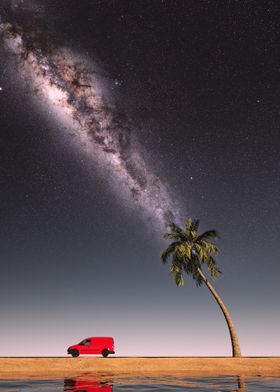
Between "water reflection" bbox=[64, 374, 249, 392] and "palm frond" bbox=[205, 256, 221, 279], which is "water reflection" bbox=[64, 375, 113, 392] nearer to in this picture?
"water reflection" bbox=[64, 374, 249, 392]

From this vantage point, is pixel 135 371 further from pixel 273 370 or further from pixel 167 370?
pixel 273 370

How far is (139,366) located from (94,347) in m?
9.03

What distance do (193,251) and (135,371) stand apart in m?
19.7

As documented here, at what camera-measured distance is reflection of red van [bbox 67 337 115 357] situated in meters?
30.0

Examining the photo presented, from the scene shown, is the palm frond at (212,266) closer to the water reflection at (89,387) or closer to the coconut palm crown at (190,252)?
the coconut palm crown at (190,252)

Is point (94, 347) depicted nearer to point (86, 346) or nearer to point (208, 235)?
point (86, 346)

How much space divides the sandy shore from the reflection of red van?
296 inches

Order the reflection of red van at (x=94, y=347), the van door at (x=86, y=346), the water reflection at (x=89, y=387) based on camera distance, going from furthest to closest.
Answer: the van door at (x=86, y=346) → the reflection of red van at (x=94, y=347) → the water reflection at (x=89, y=387)

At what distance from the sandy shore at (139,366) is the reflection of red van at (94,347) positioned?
24.7 feet

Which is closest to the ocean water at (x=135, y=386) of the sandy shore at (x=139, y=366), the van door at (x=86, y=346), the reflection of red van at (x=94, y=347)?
the sandy shore at (x=139, y=366)

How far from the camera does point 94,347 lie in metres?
30.6

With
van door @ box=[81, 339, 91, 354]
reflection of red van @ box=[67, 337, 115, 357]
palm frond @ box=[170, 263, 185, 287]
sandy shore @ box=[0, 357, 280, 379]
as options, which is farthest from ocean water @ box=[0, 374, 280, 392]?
palm frond @ box=[170, 263, 185, 287]

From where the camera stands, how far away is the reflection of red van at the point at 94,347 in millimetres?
30031

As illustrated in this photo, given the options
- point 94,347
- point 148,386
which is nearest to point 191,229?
point 94,347
